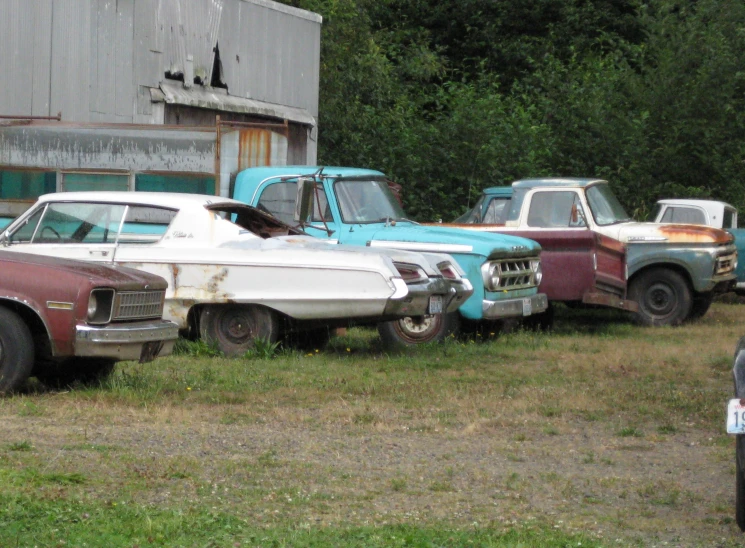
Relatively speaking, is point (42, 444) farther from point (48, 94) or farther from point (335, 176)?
point (48, 94)

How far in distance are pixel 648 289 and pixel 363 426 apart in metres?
8.64

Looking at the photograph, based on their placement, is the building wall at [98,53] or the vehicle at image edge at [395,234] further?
the building wall at [98,53]

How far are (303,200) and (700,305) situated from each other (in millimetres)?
6483

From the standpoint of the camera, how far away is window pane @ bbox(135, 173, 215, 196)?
13352mm

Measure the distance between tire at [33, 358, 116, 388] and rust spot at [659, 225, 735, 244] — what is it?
8.57 m

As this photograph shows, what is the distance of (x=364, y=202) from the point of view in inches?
515

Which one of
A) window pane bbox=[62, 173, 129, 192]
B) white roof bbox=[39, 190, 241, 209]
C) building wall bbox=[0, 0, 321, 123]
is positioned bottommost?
white roof bbox=[39, 190, 241, 209]

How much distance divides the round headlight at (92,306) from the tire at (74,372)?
0.79m

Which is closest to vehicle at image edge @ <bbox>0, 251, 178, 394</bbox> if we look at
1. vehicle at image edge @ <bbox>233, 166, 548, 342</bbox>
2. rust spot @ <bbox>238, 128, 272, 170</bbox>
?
vehicle at image edge @ <bbox>233, 166, 548, 342</bbox>

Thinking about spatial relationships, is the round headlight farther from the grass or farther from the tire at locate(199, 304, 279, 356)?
the tire at locate(199, 304, 279, 356)

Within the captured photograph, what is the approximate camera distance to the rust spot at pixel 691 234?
51.6ft

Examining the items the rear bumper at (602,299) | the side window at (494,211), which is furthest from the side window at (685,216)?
the rear bumper at (602,299)

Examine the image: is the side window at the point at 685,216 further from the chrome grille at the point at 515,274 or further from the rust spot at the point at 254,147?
the rust spot at the point at 254,147

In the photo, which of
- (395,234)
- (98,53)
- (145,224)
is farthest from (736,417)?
(98,53)
